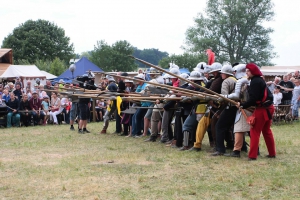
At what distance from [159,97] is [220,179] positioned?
4.03 meters

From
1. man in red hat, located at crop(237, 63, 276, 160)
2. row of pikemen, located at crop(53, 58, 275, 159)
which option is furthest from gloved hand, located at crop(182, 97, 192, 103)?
man in red hat, located at crop(237, 63, 276, 160)

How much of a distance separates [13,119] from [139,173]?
37.0ft

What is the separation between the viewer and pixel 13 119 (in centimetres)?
1827

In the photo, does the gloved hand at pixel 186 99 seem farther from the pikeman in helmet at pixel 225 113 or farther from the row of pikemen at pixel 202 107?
the pikeman in helmet at pixel 225 113

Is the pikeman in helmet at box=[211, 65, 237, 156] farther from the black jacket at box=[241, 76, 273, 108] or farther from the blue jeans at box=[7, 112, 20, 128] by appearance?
the blue jeans at box=[7, 112, 20, 128]

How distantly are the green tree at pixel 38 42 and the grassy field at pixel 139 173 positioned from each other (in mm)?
48509

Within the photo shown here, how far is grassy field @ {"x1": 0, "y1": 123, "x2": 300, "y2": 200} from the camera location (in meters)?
6.68

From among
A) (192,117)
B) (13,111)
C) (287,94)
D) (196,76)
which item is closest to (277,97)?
(287,94)

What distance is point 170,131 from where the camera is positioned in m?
12.1

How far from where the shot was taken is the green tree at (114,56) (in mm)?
55469

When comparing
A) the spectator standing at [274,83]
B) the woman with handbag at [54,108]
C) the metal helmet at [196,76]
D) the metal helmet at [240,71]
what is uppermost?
the metal helmet at [240,71]

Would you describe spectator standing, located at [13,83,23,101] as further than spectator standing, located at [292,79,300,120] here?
Yes

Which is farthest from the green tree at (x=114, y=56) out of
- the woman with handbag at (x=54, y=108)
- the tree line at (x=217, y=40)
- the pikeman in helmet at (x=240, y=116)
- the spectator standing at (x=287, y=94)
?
the pikeman in helmet at (x=240, y=116)

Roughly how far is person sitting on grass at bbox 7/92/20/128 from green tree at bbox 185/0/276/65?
3866 centimetres
